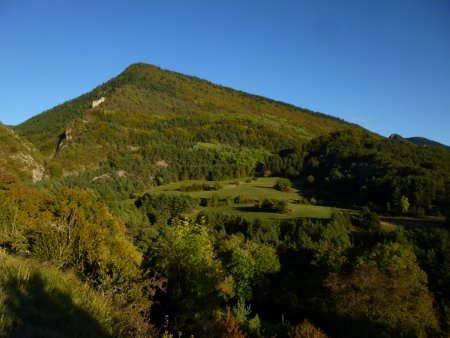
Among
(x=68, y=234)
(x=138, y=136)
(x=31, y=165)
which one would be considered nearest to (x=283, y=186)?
(x=138, y=136)

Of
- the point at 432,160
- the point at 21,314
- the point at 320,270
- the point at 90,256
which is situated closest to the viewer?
the point at 21,314

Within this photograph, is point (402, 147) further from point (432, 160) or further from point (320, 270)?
point (320, 270)

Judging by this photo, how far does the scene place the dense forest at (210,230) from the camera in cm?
1228

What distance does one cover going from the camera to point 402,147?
133m

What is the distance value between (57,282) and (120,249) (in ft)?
90.3

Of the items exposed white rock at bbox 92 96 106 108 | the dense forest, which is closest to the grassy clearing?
the dense forest

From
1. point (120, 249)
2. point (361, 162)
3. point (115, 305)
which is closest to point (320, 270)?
point (120, 249)

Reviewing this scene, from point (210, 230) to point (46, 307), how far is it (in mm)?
64071

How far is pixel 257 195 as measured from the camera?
98.9 metres

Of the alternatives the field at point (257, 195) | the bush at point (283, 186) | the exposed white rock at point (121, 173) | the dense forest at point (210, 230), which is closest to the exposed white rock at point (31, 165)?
the dense forest at point (210, 230)

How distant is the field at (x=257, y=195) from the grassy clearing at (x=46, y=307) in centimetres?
7341

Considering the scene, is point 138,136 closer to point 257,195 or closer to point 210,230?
point 257,195

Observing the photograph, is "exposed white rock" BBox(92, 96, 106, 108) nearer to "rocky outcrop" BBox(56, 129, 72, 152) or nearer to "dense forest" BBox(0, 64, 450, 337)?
"dense forest" BBox(0, 64, 450, 337)

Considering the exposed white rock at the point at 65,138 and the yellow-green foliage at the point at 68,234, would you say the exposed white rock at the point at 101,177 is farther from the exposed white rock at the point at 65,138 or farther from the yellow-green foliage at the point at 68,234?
the yellow-green foliage at the point at 68,234
